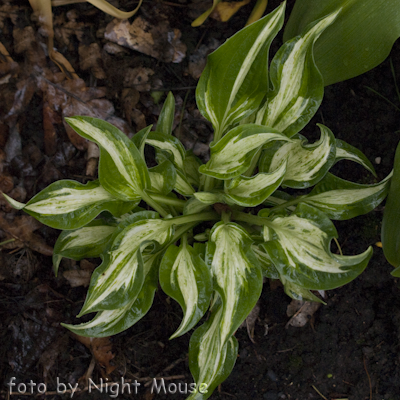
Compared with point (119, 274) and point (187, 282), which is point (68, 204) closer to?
point (119, 274)

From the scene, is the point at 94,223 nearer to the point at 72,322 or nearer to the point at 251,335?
the point at 72,322

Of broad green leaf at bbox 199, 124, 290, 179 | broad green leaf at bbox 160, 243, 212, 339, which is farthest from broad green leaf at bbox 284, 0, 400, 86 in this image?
broad green leaf at bbox 160, 243, 212, 339

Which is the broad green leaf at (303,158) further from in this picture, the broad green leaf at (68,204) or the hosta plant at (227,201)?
the broad green leaf at (68,204)

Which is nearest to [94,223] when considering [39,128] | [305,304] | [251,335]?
[39,128]

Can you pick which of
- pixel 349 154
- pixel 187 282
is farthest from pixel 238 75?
pixel 187 282

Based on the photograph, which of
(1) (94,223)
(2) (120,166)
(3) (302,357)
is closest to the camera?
(2) (120,166)

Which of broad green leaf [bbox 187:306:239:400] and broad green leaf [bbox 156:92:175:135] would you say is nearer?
broad green leaf [bbox 187:306:239:400]

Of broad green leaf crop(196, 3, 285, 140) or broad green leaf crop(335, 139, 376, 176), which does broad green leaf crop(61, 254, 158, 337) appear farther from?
broad green leaf crop(335, 139, 376, 176)
